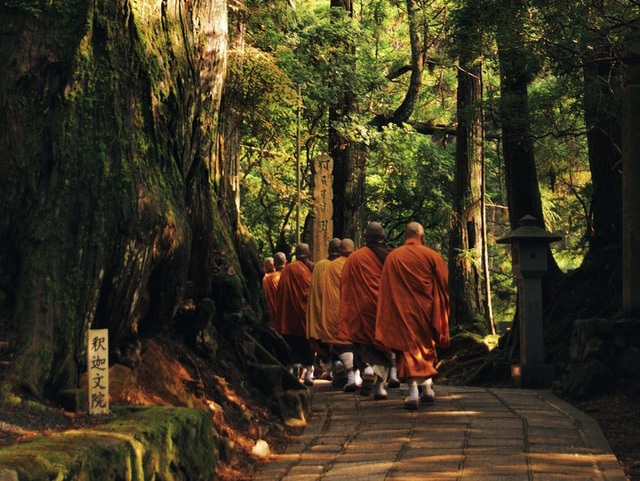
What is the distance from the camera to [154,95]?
7.36 m

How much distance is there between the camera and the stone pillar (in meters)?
10.5

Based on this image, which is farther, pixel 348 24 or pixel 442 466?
pixel 348 24

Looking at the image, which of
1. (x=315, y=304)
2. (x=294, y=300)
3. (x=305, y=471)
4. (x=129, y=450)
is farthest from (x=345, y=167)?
(x=129, y=450)

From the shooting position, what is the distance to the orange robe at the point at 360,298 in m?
10.7

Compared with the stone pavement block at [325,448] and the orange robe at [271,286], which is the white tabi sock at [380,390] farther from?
the orange robe at [271,286]

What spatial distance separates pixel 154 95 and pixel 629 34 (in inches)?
222

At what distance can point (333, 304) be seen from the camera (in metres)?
12.5

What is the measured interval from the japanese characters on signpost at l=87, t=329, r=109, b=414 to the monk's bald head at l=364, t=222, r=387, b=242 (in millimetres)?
5381

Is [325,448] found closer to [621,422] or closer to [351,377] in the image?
[621,422]

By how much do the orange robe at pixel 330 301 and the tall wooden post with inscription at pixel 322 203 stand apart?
6.78 meters

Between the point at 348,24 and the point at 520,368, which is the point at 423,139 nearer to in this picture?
the point at 348,24

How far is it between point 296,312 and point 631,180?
5.05m

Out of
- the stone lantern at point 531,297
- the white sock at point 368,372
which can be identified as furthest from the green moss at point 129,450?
the stone lantern at point 531,297

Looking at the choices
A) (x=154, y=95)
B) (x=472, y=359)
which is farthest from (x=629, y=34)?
(x=472, y=359)
